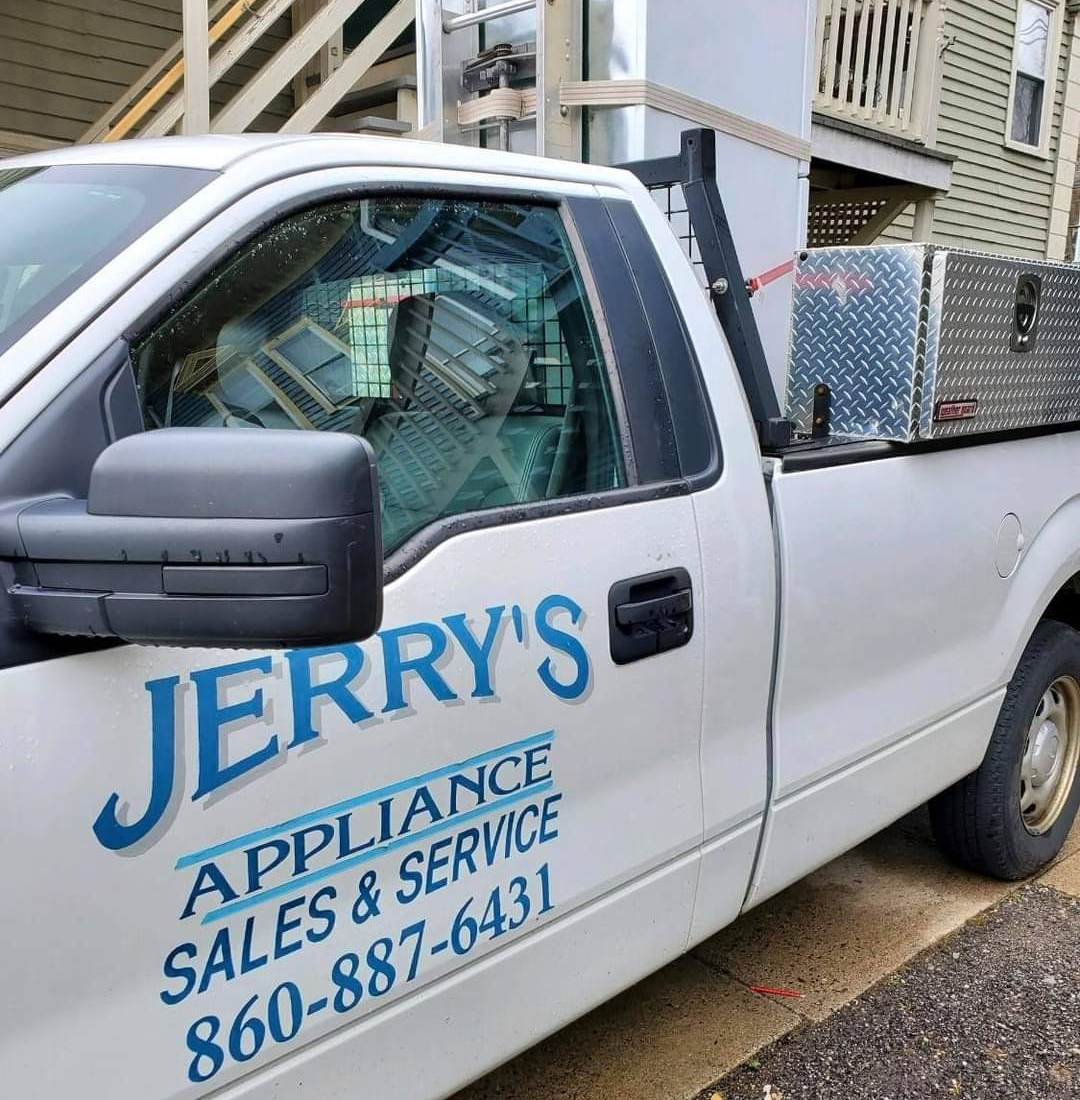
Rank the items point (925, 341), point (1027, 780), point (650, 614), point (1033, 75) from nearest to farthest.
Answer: point (650, 614)
point (925, 341)
point (1027, 780)
point (1033, 75)

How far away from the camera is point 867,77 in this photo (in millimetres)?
9953

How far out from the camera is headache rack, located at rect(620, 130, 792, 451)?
2580 millimetres

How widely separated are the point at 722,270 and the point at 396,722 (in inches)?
57.8

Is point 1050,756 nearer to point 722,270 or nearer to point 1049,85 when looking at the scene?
point 722,270

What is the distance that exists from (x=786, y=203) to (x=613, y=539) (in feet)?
12.7

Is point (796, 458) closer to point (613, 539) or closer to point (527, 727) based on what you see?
point (613, 539)

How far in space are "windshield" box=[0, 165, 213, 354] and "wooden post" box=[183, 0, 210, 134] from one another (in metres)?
4.56

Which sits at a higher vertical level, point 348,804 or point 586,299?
point 586,299

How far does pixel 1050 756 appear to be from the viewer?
3586mm

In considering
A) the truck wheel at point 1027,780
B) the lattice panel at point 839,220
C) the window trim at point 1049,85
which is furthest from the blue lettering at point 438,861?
the window trim at point 1049,85

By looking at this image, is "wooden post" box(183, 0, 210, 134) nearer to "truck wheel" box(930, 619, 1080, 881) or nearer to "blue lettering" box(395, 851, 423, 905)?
"truck wheel" box(930, 619, 1080, 881)

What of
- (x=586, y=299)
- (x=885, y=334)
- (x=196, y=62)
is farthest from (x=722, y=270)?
(x=196, y=62)

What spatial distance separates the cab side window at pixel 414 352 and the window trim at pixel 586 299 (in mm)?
15

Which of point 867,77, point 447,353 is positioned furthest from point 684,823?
point 867,77
